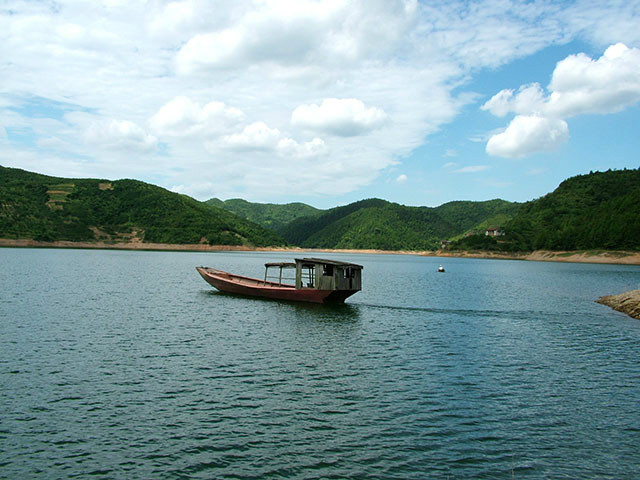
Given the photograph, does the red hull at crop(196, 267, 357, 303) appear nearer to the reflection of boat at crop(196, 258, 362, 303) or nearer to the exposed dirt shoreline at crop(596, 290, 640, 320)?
the reflection of boat at crop(196, 258, 362, 303)

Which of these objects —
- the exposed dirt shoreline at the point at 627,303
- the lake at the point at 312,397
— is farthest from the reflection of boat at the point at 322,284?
the exposed dirt shoreline at the point at 627,303

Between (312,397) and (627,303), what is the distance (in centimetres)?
4533

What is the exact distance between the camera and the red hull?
168ft

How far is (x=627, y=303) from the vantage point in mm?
50000

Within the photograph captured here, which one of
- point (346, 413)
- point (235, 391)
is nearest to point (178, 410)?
point (235, 391)

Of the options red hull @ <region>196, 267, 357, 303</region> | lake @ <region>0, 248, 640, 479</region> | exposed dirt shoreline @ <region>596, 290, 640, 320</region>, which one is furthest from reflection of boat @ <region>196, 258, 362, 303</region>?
exposed dirt shoreline @ <region>596, 290, 640, 320</region>

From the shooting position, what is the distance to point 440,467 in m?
13.7

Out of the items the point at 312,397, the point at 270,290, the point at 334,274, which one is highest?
the point at 334,274

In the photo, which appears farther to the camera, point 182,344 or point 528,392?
point 182,344

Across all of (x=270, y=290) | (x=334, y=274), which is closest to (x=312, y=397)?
(x=334, y=274)

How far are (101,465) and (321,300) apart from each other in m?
38.5

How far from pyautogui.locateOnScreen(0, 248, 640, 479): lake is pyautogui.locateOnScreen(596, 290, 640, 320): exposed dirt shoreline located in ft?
22.1

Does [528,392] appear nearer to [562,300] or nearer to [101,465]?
[101,465]

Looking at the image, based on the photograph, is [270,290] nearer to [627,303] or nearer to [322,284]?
[322,284]
